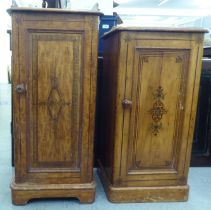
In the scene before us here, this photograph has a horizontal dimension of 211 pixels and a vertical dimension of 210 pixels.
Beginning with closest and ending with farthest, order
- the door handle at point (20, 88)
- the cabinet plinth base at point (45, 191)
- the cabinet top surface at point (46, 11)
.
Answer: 1. the cabinet top surface at point (46, 11)
2. the door handle at point (20, 88)
3. the cabinet plinth base at point (45, 191)

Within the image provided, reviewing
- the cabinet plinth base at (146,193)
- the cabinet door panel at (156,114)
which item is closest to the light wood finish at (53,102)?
the cabinet plinth base at (146,193)

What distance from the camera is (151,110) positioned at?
1.65m

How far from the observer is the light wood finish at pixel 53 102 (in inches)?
58.0

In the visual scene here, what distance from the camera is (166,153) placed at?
5.62 feet

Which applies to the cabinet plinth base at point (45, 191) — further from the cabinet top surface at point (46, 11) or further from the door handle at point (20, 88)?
the cabinet top surface at point (46, 11)

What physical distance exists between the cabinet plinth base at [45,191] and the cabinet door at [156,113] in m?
0.26

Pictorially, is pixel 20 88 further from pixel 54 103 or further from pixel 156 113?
pixel 156 113

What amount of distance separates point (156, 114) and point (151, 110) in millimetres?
38

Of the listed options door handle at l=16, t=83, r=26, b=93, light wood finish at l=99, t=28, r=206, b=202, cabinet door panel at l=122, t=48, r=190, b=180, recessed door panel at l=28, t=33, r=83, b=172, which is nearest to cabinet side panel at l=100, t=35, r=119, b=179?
light wood finish at l=99, t=28, r=206, b=202

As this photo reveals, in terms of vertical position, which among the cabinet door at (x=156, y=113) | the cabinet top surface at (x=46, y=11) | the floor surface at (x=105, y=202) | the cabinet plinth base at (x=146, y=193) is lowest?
the floor surface at (x=105, y=202)

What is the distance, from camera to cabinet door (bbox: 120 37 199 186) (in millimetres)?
1577

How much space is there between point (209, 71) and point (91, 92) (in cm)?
106

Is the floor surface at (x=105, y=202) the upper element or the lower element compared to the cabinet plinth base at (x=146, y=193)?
lower

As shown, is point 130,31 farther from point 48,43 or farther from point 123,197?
point 123,197
